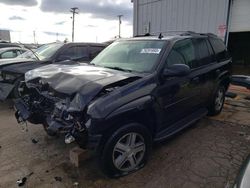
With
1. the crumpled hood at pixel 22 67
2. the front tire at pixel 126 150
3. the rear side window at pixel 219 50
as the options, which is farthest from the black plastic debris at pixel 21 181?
the rear side window at pixel 219 50

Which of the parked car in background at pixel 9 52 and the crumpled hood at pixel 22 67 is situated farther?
the parked car in background at pixel 9 52

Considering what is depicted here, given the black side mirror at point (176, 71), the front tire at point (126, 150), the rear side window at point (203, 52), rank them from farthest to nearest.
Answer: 1. the rear side window at point (203, 52)
2. the black side mirror at point (176, 71)
3. the front tire at point (126, 150)

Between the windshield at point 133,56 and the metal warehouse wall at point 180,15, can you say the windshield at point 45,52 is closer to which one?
the windshield at point 133,56

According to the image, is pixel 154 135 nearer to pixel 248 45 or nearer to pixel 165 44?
pixel 165 44

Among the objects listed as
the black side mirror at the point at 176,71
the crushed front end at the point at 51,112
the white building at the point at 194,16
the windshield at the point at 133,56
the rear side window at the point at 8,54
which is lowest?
the crushed front end at the point at 51,112

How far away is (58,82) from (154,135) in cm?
150

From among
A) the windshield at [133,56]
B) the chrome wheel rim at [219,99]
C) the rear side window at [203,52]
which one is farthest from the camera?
the chrome wheel rim at [219,99]

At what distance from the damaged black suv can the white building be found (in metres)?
5.08

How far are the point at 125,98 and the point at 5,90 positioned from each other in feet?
13.4

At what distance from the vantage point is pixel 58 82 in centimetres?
297

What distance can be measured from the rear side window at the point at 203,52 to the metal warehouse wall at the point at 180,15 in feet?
16.2

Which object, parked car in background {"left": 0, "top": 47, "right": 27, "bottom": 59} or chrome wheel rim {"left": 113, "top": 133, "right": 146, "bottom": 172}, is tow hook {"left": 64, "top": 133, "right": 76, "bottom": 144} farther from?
parked car in background {"left": 0, "top": 47, "right": 27, "bottom": 59}

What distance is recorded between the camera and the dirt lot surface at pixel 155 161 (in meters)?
2.82

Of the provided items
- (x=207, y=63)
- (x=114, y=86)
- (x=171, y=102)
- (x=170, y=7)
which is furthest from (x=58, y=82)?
(x=170, y=7)
